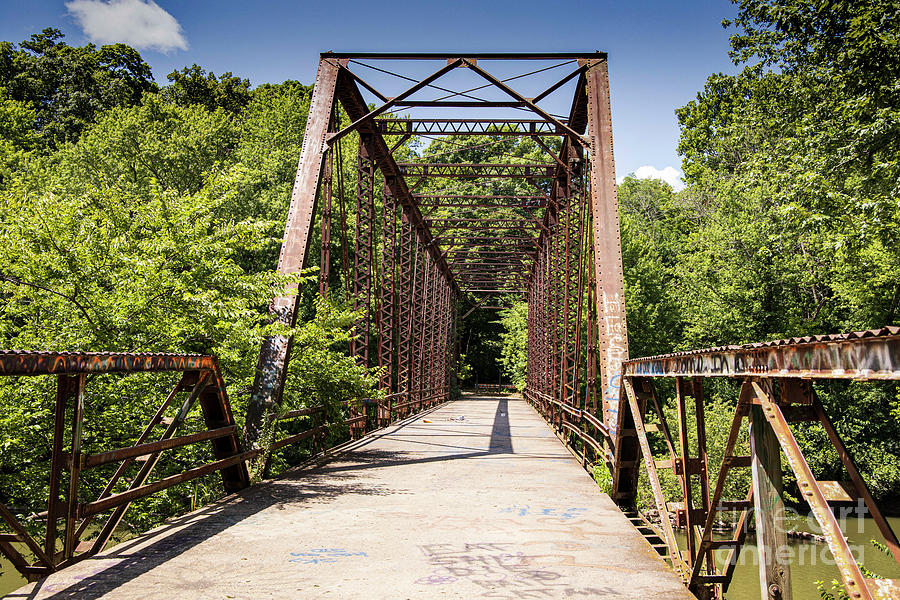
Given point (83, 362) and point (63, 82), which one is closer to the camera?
point (83, 362)

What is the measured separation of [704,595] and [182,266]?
25.9ft

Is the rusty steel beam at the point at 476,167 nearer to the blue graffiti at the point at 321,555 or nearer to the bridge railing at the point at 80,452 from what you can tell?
the bridge railing at the point at 80,452

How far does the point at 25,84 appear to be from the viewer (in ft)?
161

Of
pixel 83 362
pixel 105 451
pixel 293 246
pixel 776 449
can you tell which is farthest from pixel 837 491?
pixel 293 246

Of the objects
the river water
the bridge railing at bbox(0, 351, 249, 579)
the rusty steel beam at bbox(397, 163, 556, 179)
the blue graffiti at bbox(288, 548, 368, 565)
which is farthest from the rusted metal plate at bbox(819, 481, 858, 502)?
the rusty steel beam at bbox(397, 163, 556, 179)

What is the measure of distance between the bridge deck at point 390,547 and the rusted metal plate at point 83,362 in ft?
4.43

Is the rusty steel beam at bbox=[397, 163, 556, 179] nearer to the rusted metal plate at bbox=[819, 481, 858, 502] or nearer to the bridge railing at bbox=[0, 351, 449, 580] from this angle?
the bridge railing at bbox=[0, 351, 449, 580]

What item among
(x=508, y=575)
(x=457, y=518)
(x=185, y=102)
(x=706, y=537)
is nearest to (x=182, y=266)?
(x=457, y=518)

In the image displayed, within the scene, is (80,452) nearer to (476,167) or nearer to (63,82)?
(476,167)

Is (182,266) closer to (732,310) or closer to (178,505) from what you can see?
(178,505)

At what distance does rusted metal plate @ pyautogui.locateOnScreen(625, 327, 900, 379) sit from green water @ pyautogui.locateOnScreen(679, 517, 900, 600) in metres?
14.1

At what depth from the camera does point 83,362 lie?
4.34 metres

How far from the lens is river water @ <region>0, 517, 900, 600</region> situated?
17719mm

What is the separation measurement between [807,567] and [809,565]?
18.5 inches
